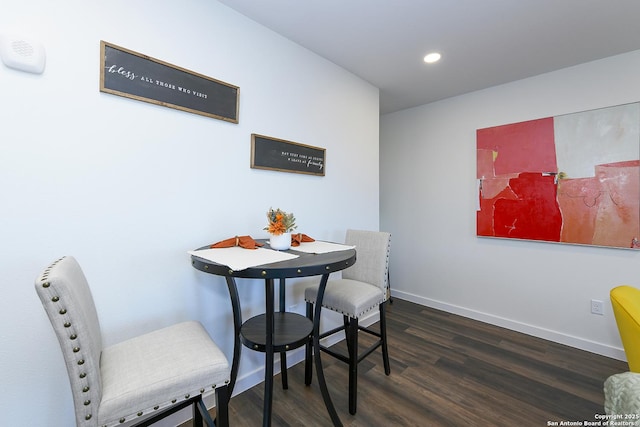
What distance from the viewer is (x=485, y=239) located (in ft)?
9.75

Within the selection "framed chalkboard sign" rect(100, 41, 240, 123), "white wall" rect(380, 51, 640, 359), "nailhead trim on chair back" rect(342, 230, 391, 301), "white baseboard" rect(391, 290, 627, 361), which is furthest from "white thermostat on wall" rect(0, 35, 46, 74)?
"white baseboard" rect(391, 290, 627, 361)

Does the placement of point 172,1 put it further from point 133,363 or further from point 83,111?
point 133,363

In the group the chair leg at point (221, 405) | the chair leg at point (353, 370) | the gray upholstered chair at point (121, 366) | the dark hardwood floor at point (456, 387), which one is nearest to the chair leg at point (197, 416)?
the gray upholstered chair at point (121, 366)

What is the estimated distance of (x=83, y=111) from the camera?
127 cm

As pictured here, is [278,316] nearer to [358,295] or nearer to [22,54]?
[358,295]

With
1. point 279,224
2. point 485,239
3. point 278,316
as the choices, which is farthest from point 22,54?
point 485,239

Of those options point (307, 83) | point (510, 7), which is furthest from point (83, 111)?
point (510, 7)

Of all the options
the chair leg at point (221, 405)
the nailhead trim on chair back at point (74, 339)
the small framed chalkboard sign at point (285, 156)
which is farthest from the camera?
the small framed chalkboard sign at point (285, 156)

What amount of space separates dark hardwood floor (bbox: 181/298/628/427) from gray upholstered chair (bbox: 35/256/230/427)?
2.46ft

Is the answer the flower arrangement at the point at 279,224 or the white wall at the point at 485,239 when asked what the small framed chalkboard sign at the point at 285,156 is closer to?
the flower arrangement at the point at 279,224

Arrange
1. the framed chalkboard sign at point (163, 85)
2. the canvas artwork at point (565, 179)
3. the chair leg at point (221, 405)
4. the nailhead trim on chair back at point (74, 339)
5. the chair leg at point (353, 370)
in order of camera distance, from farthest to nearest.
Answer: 1. the canvas artwork at point (565, 179)
2. the chair leg at point (353, 370)
3. the framed chalkboard sign at point (163, 85)
4. the chair leg at point (221, 405)
5. the nailhead trim on chair back at point (74, 339)

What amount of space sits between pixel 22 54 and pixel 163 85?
519 mm

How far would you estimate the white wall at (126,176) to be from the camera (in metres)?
1.14

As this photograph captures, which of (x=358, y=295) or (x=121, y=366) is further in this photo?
(x=358, y=295)
